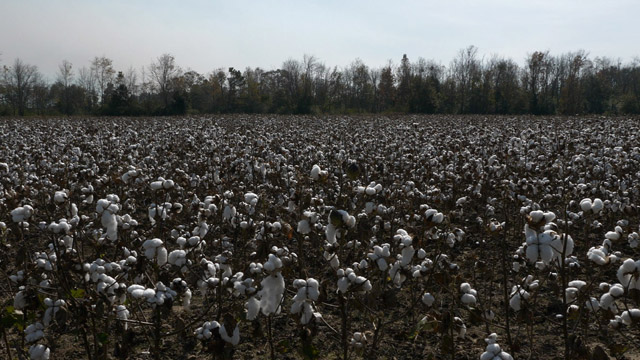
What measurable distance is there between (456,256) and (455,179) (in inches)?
79.3

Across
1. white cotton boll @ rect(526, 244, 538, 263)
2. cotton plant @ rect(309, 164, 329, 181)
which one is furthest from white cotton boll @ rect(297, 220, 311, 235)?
white cotton boll @ rect(526, 244, 538, 263)

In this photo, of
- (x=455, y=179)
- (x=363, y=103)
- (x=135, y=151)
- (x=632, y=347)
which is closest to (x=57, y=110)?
(x=363, y=103)

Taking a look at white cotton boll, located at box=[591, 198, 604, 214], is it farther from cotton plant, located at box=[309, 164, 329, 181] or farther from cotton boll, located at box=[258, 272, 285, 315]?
cotton boll, located at box=[258, 272, 285, 315]

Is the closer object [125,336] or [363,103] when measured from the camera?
[125,336]

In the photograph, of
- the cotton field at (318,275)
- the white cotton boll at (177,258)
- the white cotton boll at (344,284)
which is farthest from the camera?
Result: the white cotton boll at (177,258)

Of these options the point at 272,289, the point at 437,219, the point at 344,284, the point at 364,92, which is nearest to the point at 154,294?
the point at 272,289

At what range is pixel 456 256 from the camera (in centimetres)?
644

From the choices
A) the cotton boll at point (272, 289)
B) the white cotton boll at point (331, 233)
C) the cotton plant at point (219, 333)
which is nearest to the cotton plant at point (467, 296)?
the white cotton boll at point (331, 233)

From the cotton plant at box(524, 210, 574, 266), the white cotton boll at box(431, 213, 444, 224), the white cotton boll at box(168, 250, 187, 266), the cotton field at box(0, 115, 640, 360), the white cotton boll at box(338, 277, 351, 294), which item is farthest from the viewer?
the white cotton boll at box(168, 250, 187, 266)

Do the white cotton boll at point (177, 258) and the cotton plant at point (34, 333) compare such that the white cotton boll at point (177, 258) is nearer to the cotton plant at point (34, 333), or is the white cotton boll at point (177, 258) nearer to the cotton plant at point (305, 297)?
the cotton plant at point (34, 333)

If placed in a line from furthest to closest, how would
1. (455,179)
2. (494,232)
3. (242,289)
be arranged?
1. (455,179)
2. (494,232)
3. (242,289)

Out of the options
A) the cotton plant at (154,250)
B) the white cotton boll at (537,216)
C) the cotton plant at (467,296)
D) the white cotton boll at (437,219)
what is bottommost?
the cotton plant at (467,296)

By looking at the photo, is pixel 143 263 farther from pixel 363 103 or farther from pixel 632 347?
pixel 363 103

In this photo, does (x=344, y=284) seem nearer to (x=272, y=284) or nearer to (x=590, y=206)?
(x=272, y=284)
